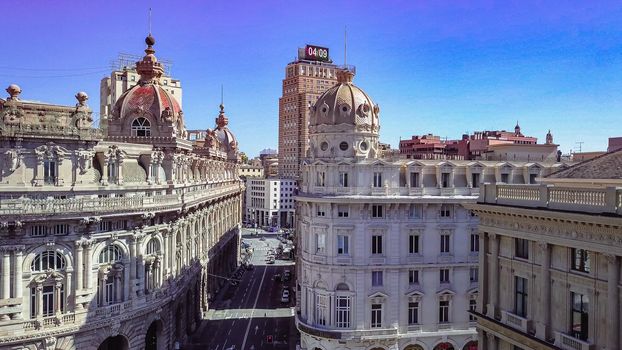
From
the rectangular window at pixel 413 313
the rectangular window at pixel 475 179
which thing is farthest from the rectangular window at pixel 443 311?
the rectangular window at pixel 475 179

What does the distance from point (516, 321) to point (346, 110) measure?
34878 millimetres

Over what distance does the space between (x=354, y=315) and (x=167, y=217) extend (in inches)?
928

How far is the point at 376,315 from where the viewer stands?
6266 cm

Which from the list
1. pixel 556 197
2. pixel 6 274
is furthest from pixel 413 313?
pixel 6 274

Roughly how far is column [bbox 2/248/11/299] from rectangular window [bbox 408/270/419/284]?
40152mm

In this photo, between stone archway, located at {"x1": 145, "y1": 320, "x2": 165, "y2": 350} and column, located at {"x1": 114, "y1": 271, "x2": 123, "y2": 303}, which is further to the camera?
stone archway, located at {"x1": 145, "y1": 320, "x2": 165, "y2": 350}

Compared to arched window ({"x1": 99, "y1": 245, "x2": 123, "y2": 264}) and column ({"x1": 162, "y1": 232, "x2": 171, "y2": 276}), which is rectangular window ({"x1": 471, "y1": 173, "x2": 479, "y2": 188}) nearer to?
column ({"x1": 162, "y1": 232, "x2": 171, "y2": 276})

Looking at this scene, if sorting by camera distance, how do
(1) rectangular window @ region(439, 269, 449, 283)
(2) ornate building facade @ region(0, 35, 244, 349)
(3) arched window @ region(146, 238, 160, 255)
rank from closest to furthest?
(2) ornate building facade @ region(0, 35, 244, 349), (3) arched window @ region(146, 238, 160, 255), (1) rectangular window @ region(439, 269, 449, 283)

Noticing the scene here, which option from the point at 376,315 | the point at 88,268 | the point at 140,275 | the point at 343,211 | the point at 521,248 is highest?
the point at 343,211

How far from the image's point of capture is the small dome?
6500 cm

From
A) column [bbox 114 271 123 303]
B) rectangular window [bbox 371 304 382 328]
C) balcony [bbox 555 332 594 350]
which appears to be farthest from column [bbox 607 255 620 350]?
column [bbox 114 271 123 303]

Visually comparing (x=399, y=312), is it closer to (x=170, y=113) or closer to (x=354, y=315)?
(x=354, y=315)

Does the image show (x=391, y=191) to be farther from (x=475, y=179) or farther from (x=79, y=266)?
(x=79, y=266)

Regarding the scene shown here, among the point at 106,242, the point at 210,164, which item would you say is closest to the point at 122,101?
the point at 106,242
